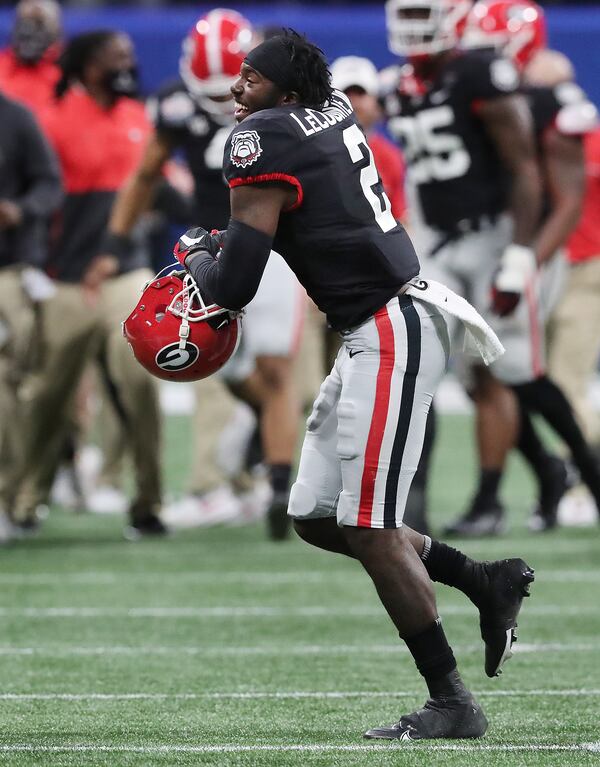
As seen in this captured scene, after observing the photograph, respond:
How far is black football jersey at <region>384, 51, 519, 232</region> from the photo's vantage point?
289 inches

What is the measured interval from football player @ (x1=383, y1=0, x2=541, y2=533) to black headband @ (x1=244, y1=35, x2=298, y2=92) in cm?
321

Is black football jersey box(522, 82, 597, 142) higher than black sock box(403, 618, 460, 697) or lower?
higher

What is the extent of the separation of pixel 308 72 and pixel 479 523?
3.87 metres

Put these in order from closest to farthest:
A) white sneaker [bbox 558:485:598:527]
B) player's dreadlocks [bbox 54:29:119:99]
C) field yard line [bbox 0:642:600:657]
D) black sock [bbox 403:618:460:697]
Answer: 1. black sock [bbox 403:618:460:697]
2. field yard line [bbox 0:642:600:657]
3. player's dreadlocks [bbox 54:29:119:99]
4. white sneaker [bbox 558:485:598:527]

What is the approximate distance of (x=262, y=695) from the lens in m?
4.52

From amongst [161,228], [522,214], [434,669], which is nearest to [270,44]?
[434,669]

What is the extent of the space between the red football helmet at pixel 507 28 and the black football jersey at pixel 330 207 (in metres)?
4.19

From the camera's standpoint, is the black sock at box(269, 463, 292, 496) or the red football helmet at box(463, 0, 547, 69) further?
the red football helmet at box(463, 0, 547, 69)

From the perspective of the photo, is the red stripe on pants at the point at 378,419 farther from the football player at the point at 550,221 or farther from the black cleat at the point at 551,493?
the black cleat at the point at 551,493

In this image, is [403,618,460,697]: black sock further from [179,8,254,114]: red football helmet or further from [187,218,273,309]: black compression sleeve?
[179,8,254,114]: red football helmet

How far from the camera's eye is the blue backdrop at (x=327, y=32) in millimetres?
14984

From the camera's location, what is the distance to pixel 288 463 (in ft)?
25.0

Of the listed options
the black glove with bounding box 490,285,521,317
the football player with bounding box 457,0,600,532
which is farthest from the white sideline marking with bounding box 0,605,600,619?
the black glove with bounding box 490,285,521,317

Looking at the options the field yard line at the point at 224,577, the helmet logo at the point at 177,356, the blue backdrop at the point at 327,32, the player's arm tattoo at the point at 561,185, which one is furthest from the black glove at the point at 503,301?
the blue backdrop at the point at 327,32
